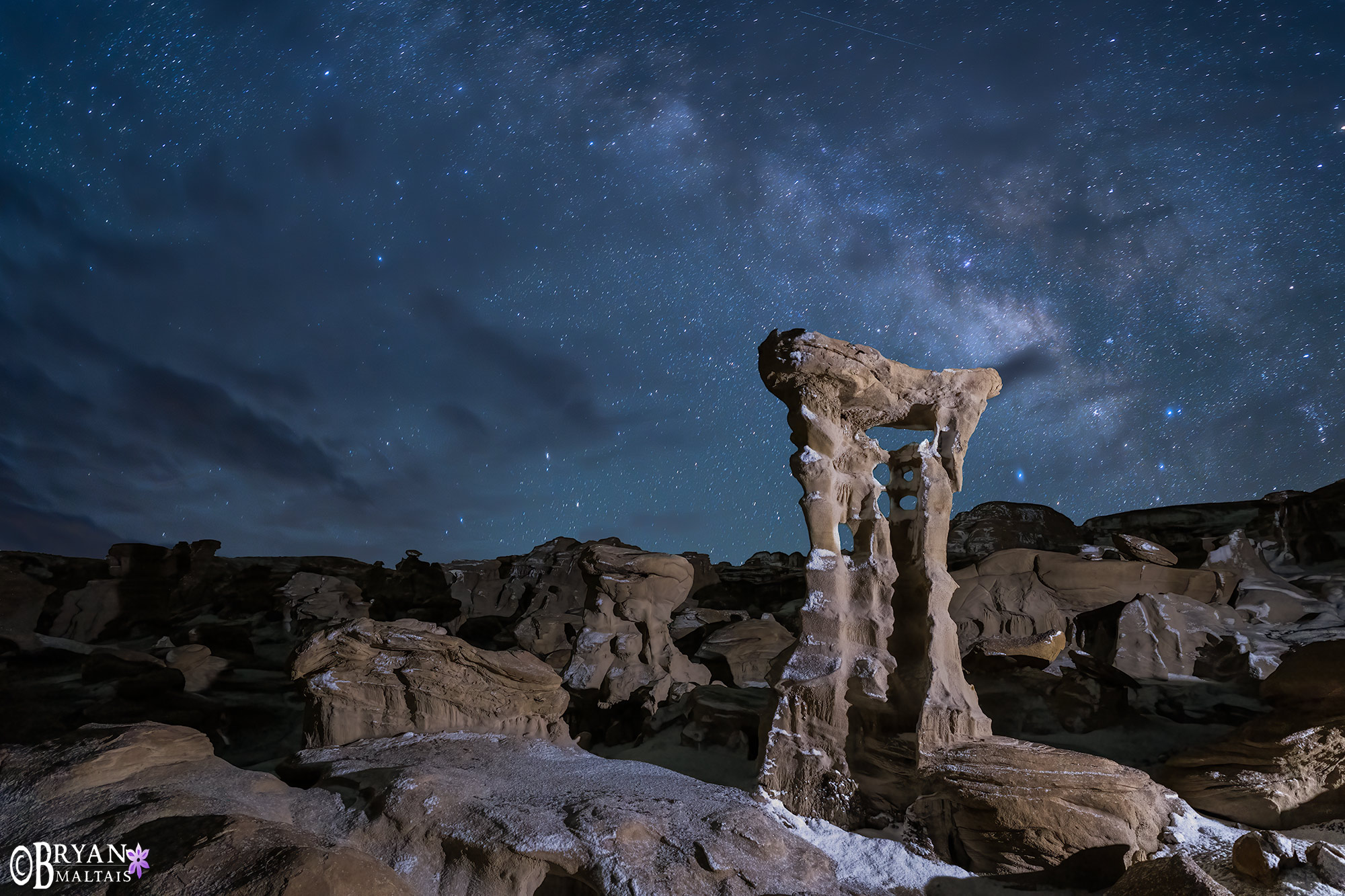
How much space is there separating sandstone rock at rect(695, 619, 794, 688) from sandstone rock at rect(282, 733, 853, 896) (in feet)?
26.4

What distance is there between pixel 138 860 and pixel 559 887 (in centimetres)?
297

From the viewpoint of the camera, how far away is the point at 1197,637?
1223cm

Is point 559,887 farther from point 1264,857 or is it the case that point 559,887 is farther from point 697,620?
point 697,620

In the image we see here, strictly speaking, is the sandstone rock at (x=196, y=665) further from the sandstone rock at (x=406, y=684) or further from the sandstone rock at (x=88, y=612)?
the sandstone rock at (x=88, y=612)

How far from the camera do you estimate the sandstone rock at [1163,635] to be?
11.8 meters

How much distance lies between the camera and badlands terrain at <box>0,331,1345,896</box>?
5.26 m

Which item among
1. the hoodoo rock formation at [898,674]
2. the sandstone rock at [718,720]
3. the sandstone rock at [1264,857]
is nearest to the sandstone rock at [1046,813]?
the hoodoo rock formation at [898,674]

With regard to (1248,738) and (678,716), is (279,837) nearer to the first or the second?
(678,716)

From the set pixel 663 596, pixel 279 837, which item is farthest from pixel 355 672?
pixel 663 596

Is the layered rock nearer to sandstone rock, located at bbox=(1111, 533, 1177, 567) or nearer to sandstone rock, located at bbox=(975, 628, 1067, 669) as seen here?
sandstone rock, located at bbox=(975, 628, 1067, 669)

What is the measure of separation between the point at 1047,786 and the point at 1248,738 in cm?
327

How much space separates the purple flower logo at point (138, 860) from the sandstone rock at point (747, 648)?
1099cm

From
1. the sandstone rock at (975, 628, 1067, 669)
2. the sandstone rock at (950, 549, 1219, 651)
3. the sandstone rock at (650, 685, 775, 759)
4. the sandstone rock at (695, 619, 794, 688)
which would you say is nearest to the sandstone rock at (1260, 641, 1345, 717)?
the sandstone rock at (975, 628, 1067, 669)

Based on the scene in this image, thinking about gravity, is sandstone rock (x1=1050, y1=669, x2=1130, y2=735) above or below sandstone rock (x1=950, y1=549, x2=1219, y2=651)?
below
